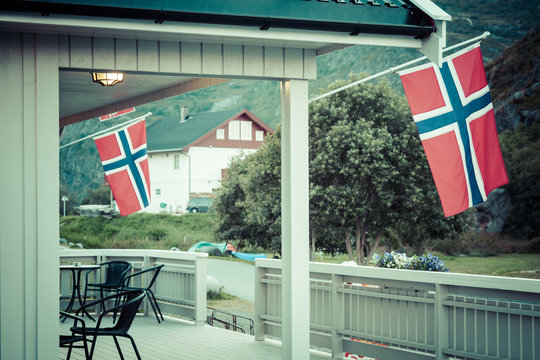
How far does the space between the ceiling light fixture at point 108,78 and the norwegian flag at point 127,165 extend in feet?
10.2

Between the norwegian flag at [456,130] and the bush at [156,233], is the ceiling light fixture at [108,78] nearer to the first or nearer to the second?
the norwegian flag at [456,130]

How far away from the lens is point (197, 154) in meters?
55.8

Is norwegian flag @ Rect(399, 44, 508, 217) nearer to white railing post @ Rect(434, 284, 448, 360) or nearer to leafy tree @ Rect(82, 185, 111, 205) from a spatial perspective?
white railing post @ Rect(434, 284, 448, 360)

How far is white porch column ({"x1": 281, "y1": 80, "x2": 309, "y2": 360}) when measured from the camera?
18.8 feet

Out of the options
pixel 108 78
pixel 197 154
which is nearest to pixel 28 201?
pixel 108 78

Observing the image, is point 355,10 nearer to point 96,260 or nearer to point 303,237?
point 303,237

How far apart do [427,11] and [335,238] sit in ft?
76.3

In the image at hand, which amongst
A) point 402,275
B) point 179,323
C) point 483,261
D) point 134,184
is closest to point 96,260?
point 134,184

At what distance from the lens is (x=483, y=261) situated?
37.8 m

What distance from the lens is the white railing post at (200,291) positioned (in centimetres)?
932

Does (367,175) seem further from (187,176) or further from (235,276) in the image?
(187,176)

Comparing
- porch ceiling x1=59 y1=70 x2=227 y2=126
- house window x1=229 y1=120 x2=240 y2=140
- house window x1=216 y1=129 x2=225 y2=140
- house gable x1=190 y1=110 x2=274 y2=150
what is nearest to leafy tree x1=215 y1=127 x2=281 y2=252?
porch ceiling x1=59 y1=70 x2=227 y2=126

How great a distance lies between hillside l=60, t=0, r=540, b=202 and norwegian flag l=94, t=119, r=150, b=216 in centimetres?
8882

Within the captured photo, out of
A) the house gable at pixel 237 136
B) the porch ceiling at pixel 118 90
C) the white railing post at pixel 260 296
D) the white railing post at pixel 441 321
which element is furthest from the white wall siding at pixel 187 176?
the white railing post at pixel 441 321
